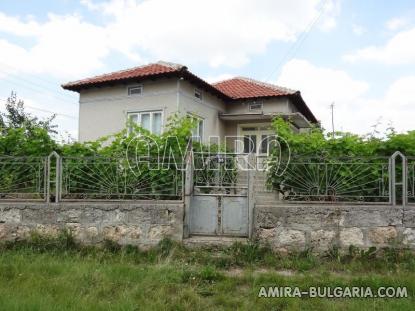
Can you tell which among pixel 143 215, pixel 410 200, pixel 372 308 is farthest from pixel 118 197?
pixel 410 200

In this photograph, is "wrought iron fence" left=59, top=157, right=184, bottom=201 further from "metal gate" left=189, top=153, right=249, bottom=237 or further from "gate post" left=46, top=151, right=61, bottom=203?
"metal gate" left=189, top=153, right=249, bottom=237

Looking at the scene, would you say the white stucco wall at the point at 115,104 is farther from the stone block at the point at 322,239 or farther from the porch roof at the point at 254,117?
the stone block at the point at 322,239

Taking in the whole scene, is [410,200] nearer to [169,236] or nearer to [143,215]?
[169,236]

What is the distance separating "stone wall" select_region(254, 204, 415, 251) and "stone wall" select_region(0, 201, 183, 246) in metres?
1.36

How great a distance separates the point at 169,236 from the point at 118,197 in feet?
3.57

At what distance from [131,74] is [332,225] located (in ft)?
34.2

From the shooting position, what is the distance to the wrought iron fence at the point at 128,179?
589 cm

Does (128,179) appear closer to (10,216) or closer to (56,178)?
(56,178)

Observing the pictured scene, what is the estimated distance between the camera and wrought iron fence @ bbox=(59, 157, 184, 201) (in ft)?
19.3

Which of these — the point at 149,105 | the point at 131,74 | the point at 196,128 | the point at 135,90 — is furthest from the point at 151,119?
the point at 196,128

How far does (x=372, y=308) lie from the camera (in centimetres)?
359

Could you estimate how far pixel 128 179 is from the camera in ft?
19.4

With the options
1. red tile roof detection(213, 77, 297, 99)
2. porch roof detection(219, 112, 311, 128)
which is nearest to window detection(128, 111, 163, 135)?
porch roof detection(219, 112, 311, 128)

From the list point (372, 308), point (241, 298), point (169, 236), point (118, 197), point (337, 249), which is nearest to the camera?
point (372, 308)
